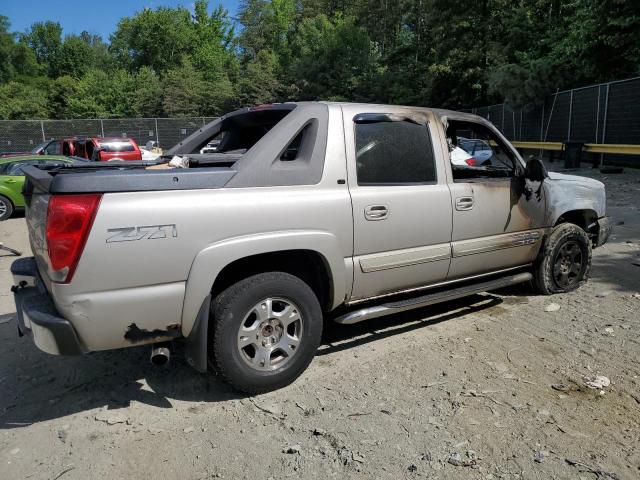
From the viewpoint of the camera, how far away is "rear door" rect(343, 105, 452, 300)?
376cm

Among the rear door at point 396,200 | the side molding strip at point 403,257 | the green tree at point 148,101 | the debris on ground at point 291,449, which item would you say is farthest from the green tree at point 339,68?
the debris on ground at point 291,449

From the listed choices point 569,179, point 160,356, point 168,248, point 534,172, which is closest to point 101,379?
point 160,356

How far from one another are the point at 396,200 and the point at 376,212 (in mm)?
224

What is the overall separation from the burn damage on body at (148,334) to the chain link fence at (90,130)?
92.5 ft

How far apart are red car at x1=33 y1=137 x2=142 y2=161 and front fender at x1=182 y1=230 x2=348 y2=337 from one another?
13.5 metres

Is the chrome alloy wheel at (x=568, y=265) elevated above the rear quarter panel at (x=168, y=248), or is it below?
below

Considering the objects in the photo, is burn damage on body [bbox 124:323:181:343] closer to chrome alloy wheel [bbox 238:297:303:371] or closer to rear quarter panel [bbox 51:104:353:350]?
rear quarter panel [bbox 51:104:353:350]

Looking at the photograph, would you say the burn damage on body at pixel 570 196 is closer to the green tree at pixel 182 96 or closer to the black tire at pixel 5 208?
the black tire at pixel 5 208

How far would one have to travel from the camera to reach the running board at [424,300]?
378 cm

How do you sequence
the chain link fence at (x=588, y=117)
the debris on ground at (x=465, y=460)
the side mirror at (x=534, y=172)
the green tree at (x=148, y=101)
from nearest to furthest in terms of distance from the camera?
the debris on ground at (x=465, y=460), the side mirror at (x=534, y=172), the chain link fence at (x=588, y=117), the green tree at (x=148, y=101)

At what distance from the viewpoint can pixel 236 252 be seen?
316 centimetres

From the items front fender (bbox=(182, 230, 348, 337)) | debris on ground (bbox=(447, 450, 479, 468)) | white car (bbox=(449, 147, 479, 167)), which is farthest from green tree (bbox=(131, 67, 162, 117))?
debris on ground (bbox=(447, 450, 479, 468))

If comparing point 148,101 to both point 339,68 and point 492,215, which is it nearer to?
point 339,68

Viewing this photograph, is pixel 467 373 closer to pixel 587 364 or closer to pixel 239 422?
pixel 587 364
